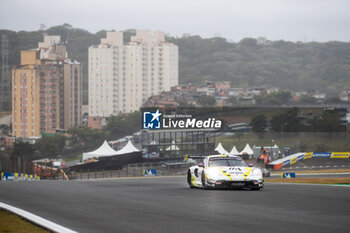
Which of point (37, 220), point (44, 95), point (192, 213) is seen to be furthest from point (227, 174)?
point (44, 95)

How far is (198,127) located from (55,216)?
61260mm

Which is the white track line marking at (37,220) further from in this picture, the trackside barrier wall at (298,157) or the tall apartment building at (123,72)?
the tall apartment building at (123,72)

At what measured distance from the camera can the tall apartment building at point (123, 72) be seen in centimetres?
17512

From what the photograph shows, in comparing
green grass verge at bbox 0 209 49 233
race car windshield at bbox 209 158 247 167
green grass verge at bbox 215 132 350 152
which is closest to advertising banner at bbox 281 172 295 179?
race car windshield at bbox 209 158 247 167

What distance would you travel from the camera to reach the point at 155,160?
68312 millimetres

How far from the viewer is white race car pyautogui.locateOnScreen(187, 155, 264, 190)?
18.1 m

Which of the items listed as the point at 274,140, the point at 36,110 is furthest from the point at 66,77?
the point at 274,140

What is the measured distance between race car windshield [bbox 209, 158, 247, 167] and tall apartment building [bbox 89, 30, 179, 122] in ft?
495

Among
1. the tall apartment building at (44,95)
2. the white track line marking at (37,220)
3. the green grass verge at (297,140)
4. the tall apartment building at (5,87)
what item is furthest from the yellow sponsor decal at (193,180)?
the tall apartment building at (5,87)

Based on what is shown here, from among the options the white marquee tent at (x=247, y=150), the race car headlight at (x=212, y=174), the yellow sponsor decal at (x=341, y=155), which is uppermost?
the race car headlight at (x=212, y=174)

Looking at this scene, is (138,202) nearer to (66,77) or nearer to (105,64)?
(66,77)

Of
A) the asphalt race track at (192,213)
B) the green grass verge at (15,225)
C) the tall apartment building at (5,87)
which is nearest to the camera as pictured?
the asphalt race track at (192,213)

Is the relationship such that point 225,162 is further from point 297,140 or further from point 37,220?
point 297,140

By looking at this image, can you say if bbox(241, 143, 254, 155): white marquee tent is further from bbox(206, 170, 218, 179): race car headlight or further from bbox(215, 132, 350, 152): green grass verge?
bbox(206, 170, 218, 179): race car headlight
